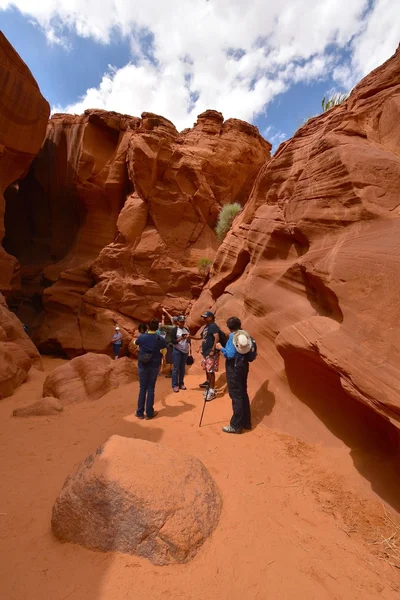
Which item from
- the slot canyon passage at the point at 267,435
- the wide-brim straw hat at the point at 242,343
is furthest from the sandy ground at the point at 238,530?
the wide-brim straw hat at the point at 242,343

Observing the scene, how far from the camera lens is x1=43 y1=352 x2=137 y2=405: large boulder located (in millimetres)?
6680

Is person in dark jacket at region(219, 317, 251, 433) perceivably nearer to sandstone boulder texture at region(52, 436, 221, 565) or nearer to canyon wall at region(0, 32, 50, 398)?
sandstone boulder texture at region(52, 436, 221, 565)

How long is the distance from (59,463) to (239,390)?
267 centimetres

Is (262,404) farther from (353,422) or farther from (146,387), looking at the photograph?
(146,387)

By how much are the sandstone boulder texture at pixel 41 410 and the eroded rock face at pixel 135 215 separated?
393 inches

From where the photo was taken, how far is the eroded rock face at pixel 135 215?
16.3 metres

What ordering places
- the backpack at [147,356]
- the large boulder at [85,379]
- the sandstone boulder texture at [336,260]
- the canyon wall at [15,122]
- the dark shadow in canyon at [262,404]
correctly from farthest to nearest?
1. the canyon wall at [15,122]
2. the large boulder at [85,379]
3. the backpack at [147,356]
4. the dark shadow in canyon at [262,404]
5. the sandstone boulder texture at [336,260]

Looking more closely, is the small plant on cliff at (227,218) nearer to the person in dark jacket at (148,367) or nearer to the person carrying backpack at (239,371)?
the person in dark jacket at (148,367)

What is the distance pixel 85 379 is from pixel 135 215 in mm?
11793

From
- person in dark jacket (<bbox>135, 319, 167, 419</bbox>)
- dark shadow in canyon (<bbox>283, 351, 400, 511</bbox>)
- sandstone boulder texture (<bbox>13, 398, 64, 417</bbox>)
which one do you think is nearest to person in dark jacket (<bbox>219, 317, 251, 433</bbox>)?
dark shadow in canyon (<bbox>283, 351, 400, 511</bbox>)

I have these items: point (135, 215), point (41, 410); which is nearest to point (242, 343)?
point (41, 410)

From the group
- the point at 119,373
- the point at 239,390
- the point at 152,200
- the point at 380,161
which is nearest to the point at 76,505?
the point at 239,390

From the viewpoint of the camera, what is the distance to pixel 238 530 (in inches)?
113

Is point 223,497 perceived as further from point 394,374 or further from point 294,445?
point 394,374
